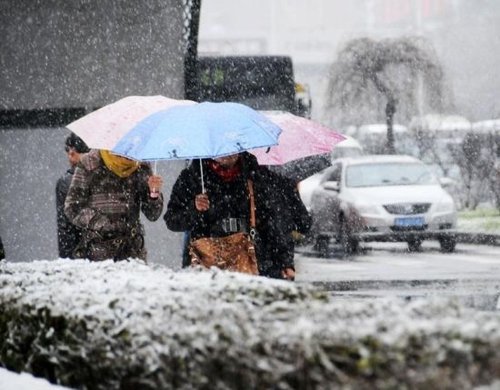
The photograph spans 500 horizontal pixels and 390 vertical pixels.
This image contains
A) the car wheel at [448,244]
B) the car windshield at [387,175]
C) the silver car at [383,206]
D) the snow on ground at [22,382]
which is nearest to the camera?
the snow on ground at [22,382]

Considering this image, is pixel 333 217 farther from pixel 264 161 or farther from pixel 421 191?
pixel 264 161

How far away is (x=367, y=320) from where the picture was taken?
4648mm

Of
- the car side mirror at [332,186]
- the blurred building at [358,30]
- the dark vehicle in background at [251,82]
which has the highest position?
the blurred building at [358,30]

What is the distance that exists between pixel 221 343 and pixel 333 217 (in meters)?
18.4

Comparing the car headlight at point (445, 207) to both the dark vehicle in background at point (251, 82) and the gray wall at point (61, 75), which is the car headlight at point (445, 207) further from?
the gray wall at point (61, 75)

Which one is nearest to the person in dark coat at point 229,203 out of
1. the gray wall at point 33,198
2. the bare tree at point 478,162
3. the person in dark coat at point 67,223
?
the person in dark coat at point 67,223

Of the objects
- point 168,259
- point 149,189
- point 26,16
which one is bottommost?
point 168,259

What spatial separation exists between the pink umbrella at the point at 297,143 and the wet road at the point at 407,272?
337 cm

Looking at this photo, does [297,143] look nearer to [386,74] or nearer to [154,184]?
[154,184]

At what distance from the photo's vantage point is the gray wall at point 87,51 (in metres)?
15.4

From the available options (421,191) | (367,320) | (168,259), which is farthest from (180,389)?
(421,191)

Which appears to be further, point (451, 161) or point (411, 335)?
point (451, 161)

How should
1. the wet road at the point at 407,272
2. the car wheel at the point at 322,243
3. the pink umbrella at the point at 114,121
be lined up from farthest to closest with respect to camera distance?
1. the car wheel at the point at 322,243
2. the wet road at the point at 407,272
3. the pink umbrella at the point at 114,121

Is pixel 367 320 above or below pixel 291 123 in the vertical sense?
below
